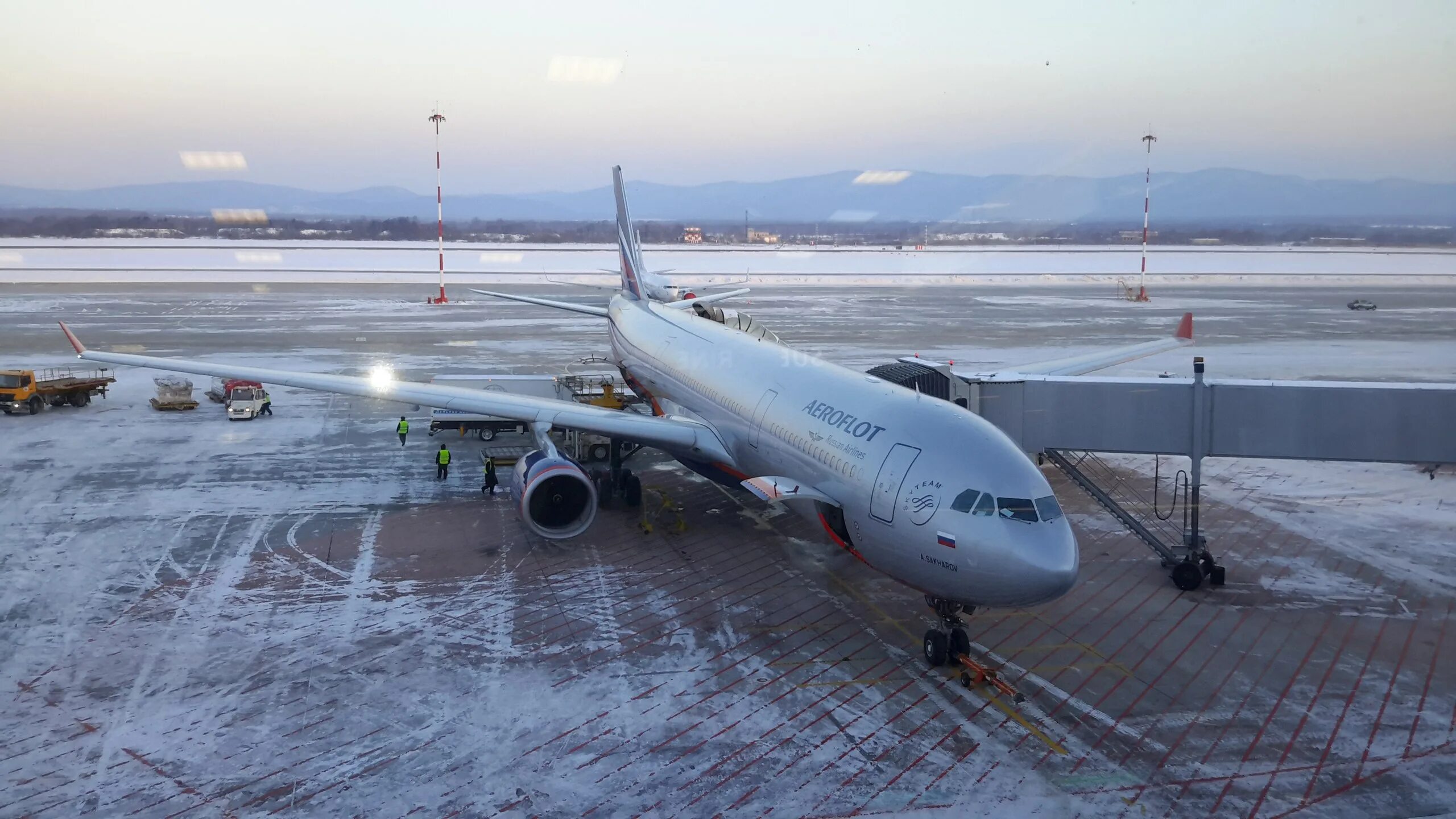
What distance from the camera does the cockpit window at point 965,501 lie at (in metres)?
11.9

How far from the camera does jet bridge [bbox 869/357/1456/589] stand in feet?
52.5

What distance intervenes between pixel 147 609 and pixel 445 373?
22.8 metres

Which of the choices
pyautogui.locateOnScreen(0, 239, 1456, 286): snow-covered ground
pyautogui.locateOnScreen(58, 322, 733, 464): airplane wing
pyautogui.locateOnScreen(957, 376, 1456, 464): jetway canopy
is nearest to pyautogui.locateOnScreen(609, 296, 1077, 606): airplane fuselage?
pyautogui.locateOnScreen(58, 322, 733, 464): airplane wing

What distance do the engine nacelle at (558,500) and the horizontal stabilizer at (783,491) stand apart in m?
3.74

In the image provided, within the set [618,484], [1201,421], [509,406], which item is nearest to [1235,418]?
[1201,421]

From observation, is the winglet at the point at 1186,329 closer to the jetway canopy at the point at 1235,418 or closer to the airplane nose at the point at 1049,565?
the jetway canopy at the point at 1235,418

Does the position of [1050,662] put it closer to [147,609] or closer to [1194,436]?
[1194,436]

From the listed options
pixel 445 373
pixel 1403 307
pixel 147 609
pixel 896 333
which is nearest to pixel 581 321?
pixel 896 333

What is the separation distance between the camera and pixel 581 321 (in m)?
60.5

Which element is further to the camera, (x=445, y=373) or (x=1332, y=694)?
(x=445, y=373)

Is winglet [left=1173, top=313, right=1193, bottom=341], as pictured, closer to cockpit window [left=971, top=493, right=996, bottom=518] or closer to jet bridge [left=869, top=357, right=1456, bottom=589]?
jet bridge [left=869, top=357, right=1456, bottom=589]

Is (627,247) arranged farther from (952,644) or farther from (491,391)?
(952,644)

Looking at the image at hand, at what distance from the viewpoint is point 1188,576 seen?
1625 cm

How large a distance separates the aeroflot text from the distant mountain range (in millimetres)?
39155
